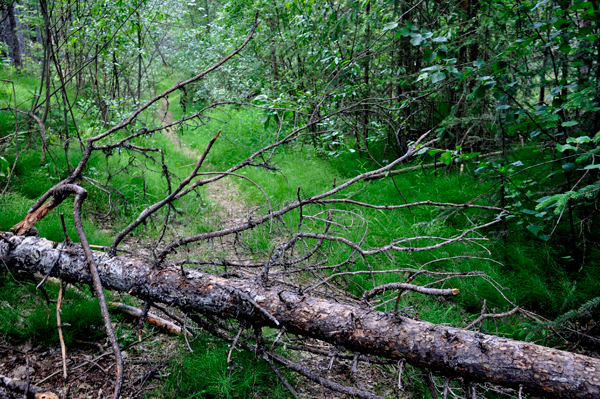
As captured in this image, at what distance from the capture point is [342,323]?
2020 mm

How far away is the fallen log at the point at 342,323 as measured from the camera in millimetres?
1686

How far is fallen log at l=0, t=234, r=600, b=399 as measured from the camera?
5.53 ft

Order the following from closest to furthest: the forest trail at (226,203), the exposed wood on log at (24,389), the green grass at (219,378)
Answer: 1. the exposed wood on log at (24,389)
2. the green grass at (219,378)
3. the forest trail at (226,203)

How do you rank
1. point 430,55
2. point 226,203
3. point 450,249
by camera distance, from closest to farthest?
point 430,55, point 450,249, point 226,203

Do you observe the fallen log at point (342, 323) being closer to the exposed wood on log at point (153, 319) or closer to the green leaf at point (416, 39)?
the exposed wood on log at point (153, 319)

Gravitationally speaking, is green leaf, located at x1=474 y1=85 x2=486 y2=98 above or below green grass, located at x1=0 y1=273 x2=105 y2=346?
above

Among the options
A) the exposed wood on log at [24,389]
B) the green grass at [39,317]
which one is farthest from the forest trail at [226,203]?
the exposed wood on log at [24,389]

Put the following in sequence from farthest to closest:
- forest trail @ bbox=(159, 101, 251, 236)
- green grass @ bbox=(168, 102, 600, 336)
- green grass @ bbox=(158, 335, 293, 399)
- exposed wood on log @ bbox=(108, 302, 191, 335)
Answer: forest trail @ bbox=(159, 101, 251, 236) → green grass @ bbox=(168, 102, 600, 336) → exposed wood on log @ bbox=(108, 302, 191, 335) → green grass @ bbox=(158, 335, 293, 399)

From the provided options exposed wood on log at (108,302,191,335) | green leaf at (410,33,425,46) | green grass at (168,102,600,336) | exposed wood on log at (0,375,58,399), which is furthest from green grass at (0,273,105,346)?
green leaf at (410,33,425,46)

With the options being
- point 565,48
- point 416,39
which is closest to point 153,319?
point 416,39

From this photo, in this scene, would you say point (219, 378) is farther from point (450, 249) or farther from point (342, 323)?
point (450, 249)

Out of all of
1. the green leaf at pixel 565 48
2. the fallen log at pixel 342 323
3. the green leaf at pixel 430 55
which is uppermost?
the green leaf at pixel 565 48

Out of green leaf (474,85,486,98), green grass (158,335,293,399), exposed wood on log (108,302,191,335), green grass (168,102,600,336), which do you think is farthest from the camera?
green grass (168,102,600,336)

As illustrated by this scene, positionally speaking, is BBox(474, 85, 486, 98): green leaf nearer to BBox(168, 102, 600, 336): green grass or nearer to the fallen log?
BBox(168, 102, 600, 336): green grass
